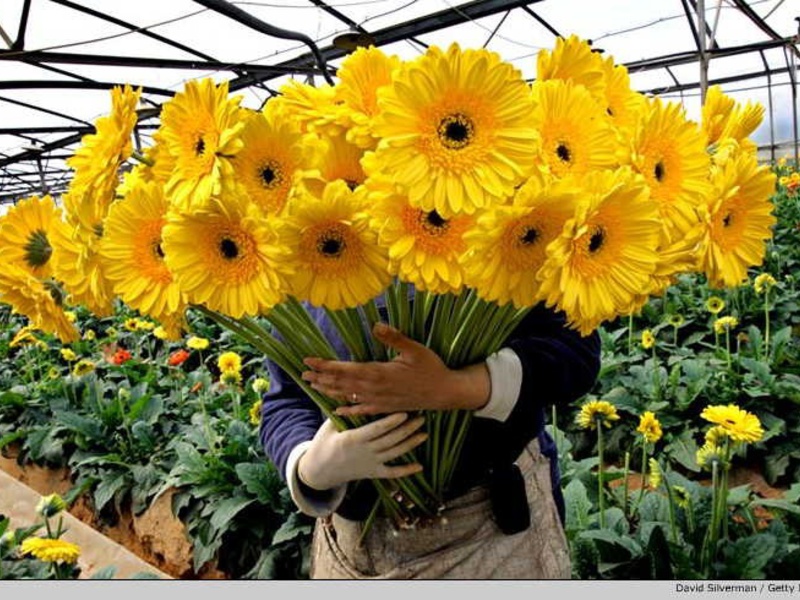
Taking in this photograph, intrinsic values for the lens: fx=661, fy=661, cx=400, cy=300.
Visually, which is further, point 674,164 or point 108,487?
point 108,487

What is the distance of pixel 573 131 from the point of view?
37 centimetres

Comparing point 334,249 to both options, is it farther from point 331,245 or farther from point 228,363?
point 228,363

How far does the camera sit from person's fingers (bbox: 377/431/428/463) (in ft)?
1.56

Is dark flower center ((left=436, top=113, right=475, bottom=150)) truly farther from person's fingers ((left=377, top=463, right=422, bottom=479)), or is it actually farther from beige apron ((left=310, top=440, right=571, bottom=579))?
beige apron ((left=310, top=440, right=571, bottom=579))

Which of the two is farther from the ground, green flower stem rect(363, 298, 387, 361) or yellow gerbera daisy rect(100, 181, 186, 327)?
yellow gerbera daisy rect(100, 181, 186, 327)

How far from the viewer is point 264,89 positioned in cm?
713

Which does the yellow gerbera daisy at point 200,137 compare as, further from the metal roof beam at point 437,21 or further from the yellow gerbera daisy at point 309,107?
the metal roof beam at point 437,21

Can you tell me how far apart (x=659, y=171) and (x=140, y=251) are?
0.30 meters

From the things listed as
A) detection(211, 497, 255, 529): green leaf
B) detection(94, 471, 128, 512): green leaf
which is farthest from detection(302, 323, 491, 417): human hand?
detection(94, 471, 128, 512): green leaf

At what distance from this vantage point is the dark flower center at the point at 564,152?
1.22 ft

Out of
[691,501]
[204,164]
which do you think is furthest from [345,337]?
[691,501]

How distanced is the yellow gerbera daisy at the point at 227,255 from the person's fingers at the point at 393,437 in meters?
0.16

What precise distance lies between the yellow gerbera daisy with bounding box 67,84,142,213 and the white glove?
231 mm

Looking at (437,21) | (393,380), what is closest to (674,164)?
(393,380)
